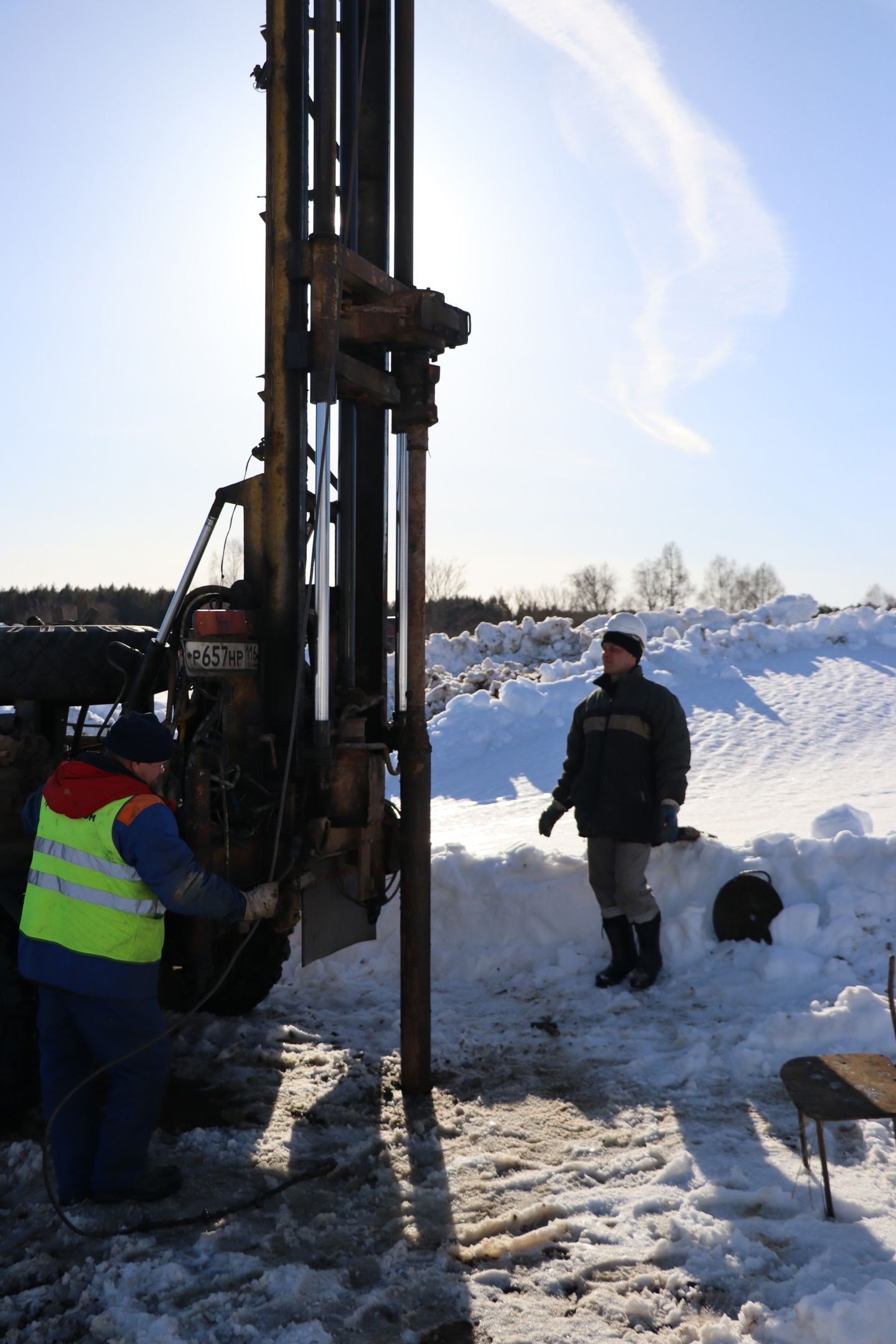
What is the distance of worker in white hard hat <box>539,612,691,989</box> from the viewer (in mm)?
5578

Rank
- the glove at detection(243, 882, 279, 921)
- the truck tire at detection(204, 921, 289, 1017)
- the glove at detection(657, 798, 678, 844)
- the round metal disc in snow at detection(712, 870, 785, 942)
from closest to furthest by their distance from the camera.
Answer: the glove at detection(243, 882, 279, 921)
the truck tire at detection(204, 921, 289, 1017)
the glove at detection(657, 798, 678, 844)
the round metal disc in snow at detection(712, 870, 785, 942)

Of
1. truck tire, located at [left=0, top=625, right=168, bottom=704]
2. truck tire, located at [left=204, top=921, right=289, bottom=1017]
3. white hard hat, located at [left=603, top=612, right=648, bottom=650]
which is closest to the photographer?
truck tire, located at [left=0, top=625, right=168, bottom=704]

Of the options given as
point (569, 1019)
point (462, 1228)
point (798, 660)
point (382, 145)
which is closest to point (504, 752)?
point (798, 660)

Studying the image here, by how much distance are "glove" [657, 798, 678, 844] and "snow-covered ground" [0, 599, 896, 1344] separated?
0.66m

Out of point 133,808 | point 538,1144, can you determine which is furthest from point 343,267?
point 538,1144

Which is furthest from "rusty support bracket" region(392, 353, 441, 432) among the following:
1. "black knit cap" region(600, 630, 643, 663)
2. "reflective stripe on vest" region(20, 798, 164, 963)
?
"reflective stripe on vest" region(20, 798, 164, 963)

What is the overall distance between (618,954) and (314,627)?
254cm

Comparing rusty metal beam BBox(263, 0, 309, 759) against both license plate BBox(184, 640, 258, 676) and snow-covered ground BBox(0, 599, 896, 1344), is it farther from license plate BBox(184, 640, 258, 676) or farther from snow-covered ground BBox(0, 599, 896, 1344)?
snow-covered ground BBox(0, 599, 896, 1344)

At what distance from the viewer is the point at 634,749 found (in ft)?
18.6

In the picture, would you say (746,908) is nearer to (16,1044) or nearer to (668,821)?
(668,821)

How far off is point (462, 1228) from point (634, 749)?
278 centimetres

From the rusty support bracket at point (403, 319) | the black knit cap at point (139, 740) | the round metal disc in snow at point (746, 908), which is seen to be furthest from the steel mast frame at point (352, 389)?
the round metal disc in snow at point (746, 908)

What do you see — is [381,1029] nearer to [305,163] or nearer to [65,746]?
[65,746]

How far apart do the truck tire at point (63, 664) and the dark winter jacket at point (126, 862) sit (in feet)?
4.24
